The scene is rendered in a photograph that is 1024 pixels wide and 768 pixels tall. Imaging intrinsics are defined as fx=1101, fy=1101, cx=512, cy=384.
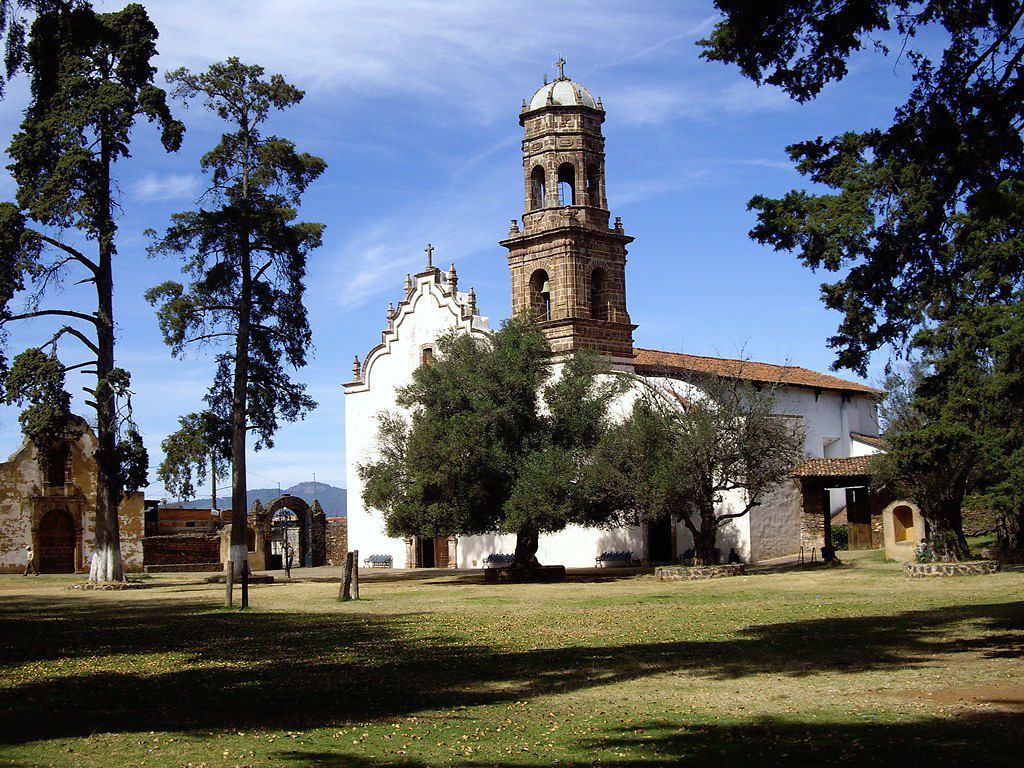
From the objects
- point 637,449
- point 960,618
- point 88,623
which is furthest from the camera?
point 637,449

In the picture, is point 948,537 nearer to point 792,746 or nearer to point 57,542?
point 792,746

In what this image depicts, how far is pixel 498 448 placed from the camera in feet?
109

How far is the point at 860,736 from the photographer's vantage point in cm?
934

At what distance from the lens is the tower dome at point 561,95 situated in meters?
41.0

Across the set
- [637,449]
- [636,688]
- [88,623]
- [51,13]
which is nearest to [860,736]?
[636,688]

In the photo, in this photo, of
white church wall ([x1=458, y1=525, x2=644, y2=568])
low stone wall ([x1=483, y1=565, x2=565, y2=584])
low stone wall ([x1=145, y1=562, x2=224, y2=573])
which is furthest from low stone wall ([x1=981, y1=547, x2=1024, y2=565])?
low stone wall ([x1=145, y1=562, x2=224, y2=573])

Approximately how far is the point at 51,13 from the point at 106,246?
20.7m

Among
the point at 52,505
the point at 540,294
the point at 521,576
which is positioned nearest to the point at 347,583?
the point at 521,576

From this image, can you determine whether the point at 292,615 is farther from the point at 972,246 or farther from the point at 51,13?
the point at 972,246

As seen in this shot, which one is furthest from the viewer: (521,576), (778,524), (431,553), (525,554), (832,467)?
(431,553)

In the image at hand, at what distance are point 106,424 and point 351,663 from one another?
20.8m

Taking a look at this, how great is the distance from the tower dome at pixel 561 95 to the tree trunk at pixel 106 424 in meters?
16.0

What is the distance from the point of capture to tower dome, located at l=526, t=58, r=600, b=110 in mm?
40969

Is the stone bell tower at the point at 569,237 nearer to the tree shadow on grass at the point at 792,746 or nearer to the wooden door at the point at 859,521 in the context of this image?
the wooden door at the point at 859,521
